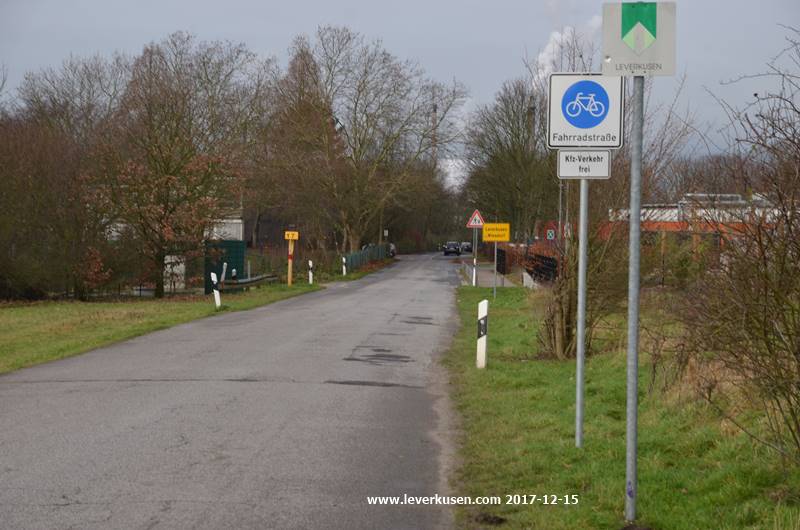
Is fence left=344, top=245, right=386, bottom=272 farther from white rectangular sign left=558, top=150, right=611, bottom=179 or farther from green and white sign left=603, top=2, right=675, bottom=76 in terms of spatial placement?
green and white sign left=603, top=2, right=675, bottom=76

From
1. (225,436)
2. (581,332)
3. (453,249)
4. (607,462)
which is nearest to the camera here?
(607,462)

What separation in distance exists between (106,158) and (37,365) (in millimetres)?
19432

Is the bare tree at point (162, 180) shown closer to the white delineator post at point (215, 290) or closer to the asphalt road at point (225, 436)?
the white delineator post at point (215, 290)

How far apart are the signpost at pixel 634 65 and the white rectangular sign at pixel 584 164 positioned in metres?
1.92

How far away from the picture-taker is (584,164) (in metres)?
7.30

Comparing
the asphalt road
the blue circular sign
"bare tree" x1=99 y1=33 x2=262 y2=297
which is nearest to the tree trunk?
"bare tree" x1=99 y1=33 x2=262 y2=297

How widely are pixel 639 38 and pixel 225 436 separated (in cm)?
486

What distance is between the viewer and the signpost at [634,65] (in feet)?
17.1

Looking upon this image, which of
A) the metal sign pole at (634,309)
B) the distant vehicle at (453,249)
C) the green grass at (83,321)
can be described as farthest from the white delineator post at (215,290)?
the distant vehicle at (453,249)

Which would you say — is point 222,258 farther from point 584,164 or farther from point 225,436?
point 584,164

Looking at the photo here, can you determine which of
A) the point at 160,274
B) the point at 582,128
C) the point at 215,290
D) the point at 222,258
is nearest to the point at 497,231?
the point at 222,258

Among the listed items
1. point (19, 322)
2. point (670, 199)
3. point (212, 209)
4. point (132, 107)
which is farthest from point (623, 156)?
point (132, 107)

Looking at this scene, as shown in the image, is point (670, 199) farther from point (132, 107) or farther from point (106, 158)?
point (132, 107)

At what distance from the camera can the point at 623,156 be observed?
12.4 meters
